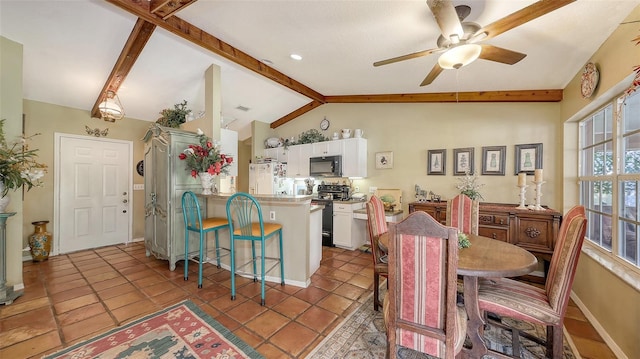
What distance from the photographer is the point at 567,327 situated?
2.15m

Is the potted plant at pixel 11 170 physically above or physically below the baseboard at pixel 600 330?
above

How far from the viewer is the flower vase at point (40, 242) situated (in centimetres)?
375

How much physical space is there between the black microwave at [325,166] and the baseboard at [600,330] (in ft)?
11.5

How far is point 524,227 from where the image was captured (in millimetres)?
3037

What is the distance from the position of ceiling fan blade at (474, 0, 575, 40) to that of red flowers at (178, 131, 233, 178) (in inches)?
126

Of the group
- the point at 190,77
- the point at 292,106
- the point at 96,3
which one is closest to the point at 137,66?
the point at 190,77

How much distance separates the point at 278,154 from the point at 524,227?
15.6 ft

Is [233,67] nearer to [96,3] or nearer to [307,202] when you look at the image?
[96,3]

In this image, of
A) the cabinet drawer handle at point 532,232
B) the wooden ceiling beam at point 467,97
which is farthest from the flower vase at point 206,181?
the cabinet drawer handle at point 532,232

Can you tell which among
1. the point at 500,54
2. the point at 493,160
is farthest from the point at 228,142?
the point at 493,160

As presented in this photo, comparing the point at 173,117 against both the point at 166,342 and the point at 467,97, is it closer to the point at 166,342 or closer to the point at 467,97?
the point at 166,342

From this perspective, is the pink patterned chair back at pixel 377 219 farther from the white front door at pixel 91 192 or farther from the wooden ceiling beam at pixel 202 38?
the white front door at pixel 91 192

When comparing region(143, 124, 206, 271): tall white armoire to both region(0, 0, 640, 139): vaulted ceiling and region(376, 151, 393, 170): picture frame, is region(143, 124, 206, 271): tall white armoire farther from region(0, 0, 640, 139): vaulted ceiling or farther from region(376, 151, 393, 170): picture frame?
region(376, 151, 393, 170): picture frame

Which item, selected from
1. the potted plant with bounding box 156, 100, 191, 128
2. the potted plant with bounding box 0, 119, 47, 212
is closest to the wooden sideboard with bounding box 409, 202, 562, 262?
the potted plant with bounding box 156, 100, 191, 128
